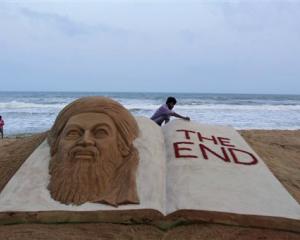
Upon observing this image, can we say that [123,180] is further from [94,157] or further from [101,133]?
[101,133]

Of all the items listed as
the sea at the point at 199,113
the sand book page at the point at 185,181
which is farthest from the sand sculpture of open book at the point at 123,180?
the sea at the point at 199,113

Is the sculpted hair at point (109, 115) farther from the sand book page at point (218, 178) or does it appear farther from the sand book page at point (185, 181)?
the sand book page at point (218, 178)

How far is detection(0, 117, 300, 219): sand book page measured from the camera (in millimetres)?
3314

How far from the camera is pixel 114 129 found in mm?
3721

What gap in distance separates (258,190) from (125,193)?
46.9 inches

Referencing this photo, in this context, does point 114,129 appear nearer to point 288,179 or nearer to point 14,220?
point 14,220

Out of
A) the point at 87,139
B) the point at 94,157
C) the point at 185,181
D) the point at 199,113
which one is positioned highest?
the point at 87,139

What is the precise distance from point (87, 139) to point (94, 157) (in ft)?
0.53

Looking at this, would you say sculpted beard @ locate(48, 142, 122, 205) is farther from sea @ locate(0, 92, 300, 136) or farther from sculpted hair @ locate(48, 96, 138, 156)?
sea @ locate(0, 92, 300, 136)

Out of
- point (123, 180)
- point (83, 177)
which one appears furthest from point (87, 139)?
point (123, 180)

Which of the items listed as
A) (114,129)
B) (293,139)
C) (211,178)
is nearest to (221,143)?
(211,178)

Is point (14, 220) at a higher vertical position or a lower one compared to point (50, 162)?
lower

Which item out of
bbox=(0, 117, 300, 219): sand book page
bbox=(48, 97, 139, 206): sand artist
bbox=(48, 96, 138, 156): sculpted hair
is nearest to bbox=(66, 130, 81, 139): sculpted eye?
bbox=(48, 97, 139, 206): sand artist

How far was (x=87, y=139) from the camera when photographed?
11.5ft
